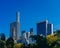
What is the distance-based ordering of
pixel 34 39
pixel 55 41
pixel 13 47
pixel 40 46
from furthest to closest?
1. pixel 13 47
2. pixel 34 39
3. pixel 40 46
4. pixel 55 41

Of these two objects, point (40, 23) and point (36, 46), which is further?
point (40, 23)

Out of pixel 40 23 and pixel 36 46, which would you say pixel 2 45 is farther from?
pixel 40 23

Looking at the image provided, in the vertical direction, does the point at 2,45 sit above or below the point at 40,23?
below

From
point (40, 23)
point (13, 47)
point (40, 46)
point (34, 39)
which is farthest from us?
point (40, 23)

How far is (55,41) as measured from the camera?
2328 cm

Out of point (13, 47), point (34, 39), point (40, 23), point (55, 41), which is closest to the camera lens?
point (55, 41)

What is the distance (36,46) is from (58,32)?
2.88 meters

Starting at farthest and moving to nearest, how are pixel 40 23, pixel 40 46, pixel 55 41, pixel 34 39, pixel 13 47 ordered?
pixel 40 23
pixel 13 47
pixel 34 39
pixel 40 46
pixel 55 41

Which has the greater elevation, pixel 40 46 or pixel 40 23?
pixel 40 23

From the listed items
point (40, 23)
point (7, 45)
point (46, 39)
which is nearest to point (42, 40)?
point (46, 39)

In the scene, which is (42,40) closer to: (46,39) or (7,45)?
(46,39)

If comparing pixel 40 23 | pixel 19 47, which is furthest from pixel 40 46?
pixel 40 23

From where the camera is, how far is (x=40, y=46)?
24.8 metres

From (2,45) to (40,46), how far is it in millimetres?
6662
